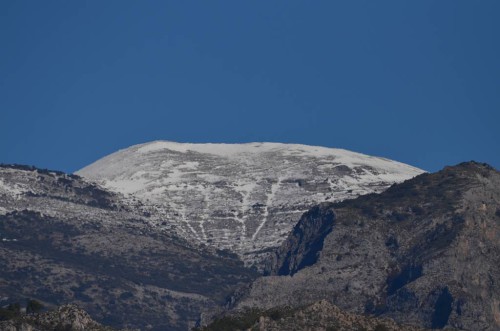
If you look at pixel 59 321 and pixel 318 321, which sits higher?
pixel 318 321

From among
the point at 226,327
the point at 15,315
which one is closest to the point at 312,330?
the point at 226,327

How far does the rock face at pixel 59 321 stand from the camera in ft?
615

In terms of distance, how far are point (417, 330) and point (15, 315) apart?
35.9 meters

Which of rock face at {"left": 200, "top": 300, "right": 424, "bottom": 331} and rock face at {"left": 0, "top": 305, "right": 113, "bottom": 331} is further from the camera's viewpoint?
rock face at {"left": 0, "top": 305, "right": 113, "bottom": 331}

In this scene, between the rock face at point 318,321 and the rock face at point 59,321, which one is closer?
the rock face at point 318,321

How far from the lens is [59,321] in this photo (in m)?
191

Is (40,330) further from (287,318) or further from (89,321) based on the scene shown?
(287,318)

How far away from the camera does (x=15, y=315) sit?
198 metres

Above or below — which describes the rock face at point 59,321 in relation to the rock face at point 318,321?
below

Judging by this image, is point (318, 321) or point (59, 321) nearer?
point (318, 321)

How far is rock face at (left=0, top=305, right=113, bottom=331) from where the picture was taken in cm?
18750

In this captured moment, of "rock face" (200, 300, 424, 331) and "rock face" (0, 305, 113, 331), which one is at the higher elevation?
"rock face" (200, 300, 424, 331)

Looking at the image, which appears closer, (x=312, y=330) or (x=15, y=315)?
(x=312, y=330)

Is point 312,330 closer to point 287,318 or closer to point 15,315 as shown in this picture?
point 287,318
